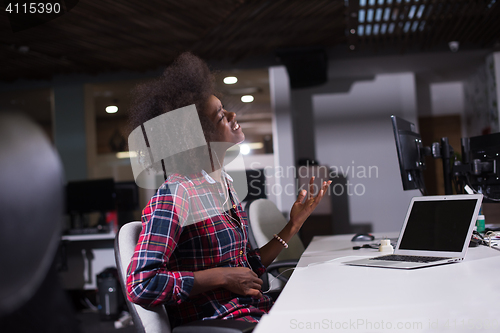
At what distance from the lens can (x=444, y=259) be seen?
58.3 inches

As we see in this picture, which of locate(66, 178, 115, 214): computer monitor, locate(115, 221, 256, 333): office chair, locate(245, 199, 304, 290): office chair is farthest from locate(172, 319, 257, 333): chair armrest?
locate(66, 178, 115, 214): computer monitor

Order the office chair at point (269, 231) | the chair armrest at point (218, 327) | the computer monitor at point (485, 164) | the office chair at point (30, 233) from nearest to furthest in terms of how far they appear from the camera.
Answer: the chair armrest at point (218, 327) < the office chair at point (269, 231) < the computer monitor at point (485, 164) < the office chair at point (30, 233)

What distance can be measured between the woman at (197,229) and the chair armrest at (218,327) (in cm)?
8

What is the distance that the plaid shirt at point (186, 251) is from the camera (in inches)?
44.3

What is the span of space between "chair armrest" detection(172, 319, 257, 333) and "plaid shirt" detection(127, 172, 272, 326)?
8 centimetres

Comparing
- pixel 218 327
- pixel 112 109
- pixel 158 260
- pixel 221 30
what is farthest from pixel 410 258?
pixel 112 109

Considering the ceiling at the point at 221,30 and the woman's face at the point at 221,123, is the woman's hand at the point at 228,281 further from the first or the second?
the ceiling at the point at 221,30

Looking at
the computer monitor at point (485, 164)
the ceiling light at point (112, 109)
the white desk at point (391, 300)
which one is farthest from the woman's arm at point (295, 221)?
the ceiling light at point (112, 109)

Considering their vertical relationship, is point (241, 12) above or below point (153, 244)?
above

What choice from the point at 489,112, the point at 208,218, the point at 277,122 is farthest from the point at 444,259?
the point at 489,112

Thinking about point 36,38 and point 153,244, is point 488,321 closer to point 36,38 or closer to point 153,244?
point 153,244

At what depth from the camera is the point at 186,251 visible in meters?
1.29

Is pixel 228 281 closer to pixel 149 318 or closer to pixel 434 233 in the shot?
pixel 149 318

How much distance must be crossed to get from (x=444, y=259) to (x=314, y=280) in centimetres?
54
